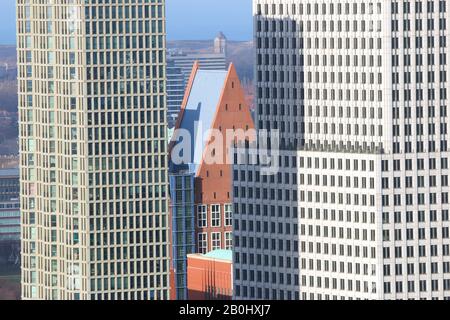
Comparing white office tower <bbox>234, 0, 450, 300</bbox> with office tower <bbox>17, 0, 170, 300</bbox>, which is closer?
white office tower <bbox>234, 0, 450, 300</bbox>

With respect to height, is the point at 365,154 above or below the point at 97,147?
below

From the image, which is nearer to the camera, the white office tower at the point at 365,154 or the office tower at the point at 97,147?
the white office tower at the point at 365,154

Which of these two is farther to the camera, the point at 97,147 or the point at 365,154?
the point at 97,147
